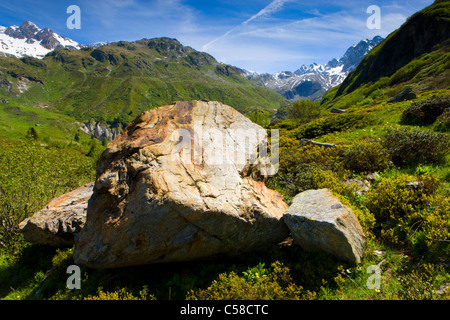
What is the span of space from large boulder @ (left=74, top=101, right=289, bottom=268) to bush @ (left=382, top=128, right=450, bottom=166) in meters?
7.52

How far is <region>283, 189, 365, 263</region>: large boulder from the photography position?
19.6ft

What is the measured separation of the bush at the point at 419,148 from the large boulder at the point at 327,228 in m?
6.75

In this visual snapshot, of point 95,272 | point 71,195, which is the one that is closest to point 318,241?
point 95,272

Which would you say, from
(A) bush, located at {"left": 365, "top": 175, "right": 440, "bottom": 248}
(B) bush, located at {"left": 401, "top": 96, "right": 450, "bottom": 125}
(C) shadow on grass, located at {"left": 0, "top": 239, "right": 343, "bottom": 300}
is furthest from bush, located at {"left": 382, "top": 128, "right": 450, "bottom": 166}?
(C) shadow on grass, located at {"left": 0, "top": 239, "right": 343, "bottom": 300}

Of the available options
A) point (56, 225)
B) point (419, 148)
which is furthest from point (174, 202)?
point (419, 148)

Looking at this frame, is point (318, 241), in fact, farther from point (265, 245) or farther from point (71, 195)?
point (71, 195)

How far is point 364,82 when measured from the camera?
158 meters

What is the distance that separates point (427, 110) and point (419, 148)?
9078mm

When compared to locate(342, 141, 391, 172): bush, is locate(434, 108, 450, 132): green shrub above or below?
above

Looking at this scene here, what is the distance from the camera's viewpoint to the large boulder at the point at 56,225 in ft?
33.4

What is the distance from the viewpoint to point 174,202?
6.21 metres

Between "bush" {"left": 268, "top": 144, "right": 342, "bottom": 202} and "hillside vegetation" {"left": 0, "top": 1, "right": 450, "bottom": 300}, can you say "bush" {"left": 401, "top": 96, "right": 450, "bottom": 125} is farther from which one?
"bush" {"left": 268, "top": 144, "right": 342, "bottom": 202}

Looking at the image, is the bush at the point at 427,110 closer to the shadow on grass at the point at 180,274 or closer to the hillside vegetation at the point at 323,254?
the hillside vegetation at the point at 323,254
